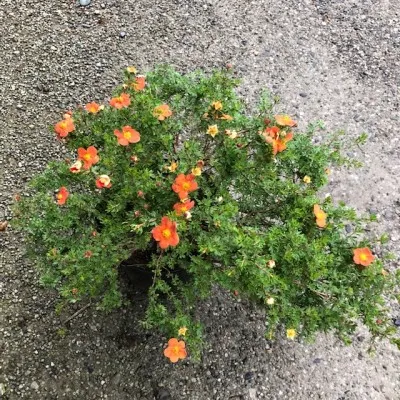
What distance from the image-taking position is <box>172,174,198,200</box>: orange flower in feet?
5.88

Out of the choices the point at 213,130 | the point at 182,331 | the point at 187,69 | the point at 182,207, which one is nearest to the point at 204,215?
the point at 182,207

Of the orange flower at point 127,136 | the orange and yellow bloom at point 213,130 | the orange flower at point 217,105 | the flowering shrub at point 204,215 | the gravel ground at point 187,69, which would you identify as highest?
the orange flower at point 217,105

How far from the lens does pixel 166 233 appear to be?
172 centimetres

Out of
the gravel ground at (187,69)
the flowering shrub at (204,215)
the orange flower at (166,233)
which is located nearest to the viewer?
the orange flower at (166,233)

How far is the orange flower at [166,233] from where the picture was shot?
1.71 m

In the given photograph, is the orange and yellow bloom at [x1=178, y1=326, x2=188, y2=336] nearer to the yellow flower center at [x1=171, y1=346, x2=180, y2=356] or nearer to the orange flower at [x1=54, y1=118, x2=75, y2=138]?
the yellow flower center at [x1=171, y1=346, x2=180, y2=356]

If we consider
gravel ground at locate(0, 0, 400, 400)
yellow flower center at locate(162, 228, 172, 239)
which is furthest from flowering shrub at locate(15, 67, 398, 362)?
gravel ground at locate(0, 0, 400, 400)

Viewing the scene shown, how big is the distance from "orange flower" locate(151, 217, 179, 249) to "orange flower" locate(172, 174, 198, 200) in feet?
0.35

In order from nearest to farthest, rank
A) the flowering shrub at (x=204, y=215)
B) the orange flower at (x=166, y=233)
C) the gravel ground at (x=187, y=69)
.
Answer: the orange flower at (x=166, y=233)
the flowering shrub at (x=204, y=215)
the gravel ground at (x=187, y=69)

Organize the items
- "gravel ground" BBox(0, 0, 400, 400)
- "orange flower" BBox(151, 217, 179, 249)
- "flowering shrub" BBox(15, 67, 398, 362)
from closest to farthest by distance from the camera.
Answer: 1. "orange flower" BBox(151, 217, 179, 249)
2. "flowering shrub" BBox(15, 67, 398, 362)
3. "gravel ground" BBox(0, 0, 400, 400)

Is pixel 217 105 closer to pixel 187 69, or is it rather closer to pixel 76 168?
pixel 76 168

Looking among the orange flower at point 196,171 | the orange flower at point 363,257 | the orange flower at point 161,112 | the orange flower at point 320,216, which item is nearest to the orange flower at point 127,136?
the orange flower at point 161,112

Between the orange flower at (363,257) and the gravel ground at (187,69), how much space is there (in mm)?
808

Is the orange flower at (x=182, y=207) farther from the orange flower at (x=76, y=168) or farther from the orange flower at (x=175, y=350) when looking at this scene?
the orange flower at (x=175, y=350)
